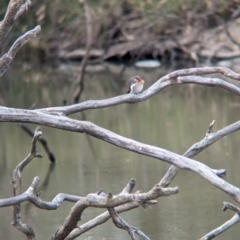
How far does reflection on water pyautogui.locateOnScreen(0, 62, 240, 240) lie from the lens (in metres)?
6.79

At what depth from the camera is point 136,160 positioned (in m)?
9.72

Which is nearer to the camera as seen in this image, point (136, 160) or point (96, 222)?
point (96, 222)

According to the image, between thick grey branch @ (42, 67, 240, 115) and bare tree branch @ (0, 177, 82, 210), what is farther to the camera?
thick grey branch @ (42, 67, 240, 115)

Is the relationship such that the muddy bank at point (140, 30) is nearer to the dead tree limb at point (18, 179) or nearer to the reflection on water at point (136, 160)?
the reflection on water at point (136, 160)

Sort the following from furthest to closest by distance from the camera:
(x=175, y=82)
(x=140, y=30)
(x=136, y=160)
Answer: (x=140, y=30) < (x=136, y=160) < (x=175, y=82)

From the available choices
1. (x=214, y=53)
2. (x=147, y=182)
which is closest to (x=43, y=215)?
(x=147, y=182)

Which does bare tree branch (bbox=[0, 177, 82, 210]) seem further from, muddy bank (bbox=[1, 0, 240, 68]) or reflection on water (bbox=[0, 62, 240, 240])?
muddy bank (bbox=[1, 0, 240, 68])

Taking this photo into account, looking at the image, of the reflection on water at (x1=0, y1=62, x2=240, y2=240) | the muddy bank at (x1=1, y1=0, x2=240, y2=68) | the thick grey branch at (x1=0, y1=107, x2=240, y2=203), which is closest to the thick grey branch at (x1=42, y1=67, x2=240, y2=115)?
the thick grey branch at (x1=0, y1=107, x2=240, y2=203)

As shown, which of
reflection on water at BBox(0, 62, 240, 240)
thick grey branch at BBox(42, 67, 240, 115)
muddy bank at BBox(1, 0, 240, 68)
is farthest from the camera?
muddy bank at BBox(1, 0, 240, 68)

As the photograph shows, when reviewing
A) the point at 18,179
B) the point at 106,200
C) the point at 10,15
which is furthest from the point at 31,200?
the point at 10,15

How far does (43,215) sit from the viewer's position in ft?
23.8

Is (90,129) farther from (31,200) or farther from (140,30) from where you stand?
(140,30)

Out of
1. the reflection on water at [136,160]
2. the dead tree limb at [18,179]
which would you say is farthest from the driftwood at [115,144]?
the reflection on water at [136,160]

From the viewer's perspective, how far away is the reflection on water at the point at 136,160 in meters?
6.79
